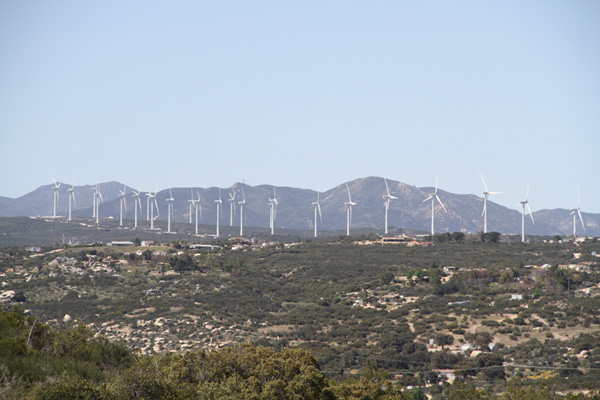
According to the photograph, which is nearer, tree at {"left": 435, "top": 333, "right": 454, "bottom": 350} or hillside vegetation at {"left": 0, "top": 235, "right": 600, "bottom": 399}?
A: hillside vegetation at {"left": 0, "top": 235, "right": 600, "bottom": 399}

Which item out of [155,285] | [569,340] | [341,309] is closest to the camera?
[569,340]

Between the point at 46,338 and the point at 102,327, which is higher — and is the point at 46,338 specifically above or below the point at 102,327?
above

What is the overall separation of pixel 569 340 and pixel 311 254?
66.9 meters

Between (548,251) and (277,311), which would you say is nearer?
(277,311)

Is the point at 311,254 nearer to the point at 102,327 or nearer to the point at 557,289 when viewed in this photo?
the point at 557,289

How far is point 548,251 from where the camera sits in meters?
130

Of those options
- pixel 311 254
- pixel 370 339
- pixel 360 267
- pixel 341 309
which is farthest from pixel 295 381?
pixel 311 254

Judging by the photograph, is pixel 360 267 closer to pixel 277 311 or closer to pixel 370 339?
pixel 277 311

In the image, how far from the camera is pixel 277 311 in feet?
295

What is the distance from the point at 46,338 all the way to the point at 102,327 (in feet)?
126

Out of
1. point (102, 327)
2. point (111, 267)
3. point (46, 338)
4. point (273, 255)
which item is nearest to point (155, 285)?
point (111, 267)

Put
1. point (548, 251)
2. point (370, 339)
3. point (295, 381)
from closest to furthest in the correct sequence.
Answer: point (295, 381), point (370, 339), point (548, 251)

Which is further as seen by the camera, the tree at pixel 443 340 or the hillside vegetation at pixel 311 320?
the tree at pixel 443 340

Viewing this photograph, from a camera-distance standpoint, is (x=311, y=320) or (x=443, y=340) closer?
(x=443, y=340)
